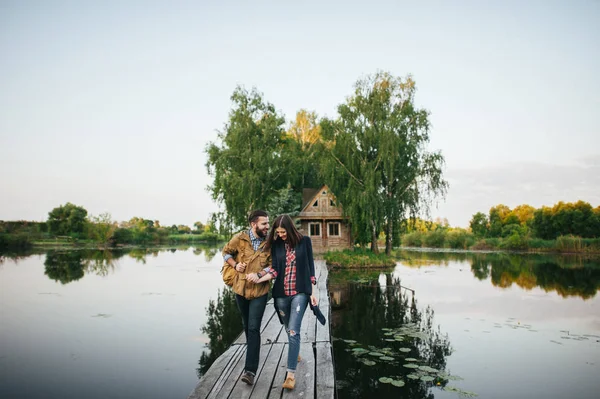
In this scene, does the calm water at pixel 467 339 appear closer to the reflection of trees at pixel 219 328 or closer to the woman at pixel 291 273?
the woman at pixel 291 273

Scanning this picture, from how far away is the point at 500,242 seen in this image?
47875 mm

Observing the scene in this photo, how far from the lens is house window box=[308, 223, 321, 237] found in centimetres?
3244

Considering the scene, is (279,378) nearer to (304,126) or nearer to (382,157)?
(382,157)

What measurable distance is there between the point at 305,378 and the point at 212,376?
3.70 feet

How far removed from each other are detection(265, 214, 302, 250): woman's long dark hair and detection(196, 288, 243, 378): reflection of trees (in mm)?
3813

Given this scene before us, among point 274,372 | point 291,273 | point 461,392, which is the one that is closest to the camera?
point 291,273

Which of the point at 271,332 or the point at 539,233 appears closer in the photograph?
the point at 271,332

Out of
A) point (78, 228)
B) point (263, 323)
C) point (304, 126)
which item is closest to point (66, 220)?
point (78, 228)

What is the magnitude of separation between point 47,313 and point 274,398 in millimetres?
11028

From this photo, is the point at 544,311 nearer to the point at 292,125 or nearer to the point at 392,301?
the point at 392,301

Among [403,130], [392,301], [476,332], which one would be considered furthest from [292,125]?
[476,332]

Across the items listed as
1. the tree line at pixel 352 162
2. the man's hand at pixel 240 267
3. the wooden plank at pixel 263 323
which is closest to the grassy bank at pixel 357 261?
the tree line at pixel 352 162

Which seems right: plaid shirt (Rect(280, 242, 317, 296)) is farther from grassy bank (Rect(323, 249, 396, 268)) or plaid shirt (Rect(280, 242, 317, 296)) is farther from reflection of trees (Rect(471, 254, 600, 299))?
grassy bank (Rect(323, 249, 396, 268))

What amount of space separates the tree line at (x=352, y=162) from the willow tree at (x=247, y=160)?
72 mm
